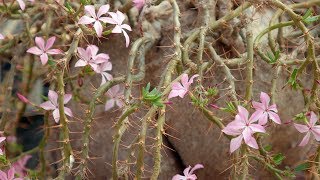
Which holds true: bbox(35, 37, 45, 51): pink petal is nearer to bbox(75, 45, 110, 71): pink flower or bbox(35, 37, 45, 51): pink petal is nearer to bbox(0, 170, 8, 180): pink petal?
bbox(75, 45, 110, 71): pink flower

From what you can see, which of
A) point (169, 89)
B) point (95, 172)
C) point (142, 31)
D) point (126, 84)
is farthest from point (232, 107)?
point (95, 172)

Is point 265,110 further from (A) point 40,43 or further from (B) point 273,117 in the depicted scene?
(A) point 40,43

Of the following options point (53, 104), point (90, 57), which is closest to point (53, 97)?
point (53, 104)

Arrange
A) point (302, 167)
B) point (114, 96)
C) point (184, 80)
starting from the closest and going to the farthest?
point (184, 80)
point (302, 167)
point (114, 96)

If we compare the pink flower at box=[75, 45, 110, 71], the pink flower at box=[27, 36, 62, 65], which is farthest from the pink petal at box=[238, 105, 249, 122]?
the pink flower at box=[27, 36, 62, 65]

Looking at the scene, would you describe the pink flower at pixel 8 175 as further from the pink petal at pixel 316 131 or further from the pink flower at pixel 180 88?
the pink petal at pixel 316 131

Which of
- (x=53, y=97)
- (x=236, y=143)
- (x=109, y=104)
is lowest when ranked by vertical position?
(x=109, y=104)

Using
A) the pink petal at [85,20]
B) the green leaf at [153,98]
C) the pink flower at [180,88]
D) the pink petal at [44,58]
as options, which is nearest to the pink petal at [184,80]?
the pink flower at [180,88]

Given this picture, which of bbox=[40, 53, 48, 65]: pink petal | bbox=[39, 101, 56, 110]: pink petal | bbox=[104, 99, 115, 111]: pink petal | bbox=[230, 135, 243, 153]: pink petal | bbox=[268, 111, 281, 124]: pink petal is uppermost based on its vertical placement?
bbox=[268, 111, 281, 124]: pink petal

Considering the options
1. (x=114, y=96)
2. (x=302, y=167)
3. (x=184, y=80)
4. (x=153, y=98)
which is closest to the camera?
(x=153, y=98)
